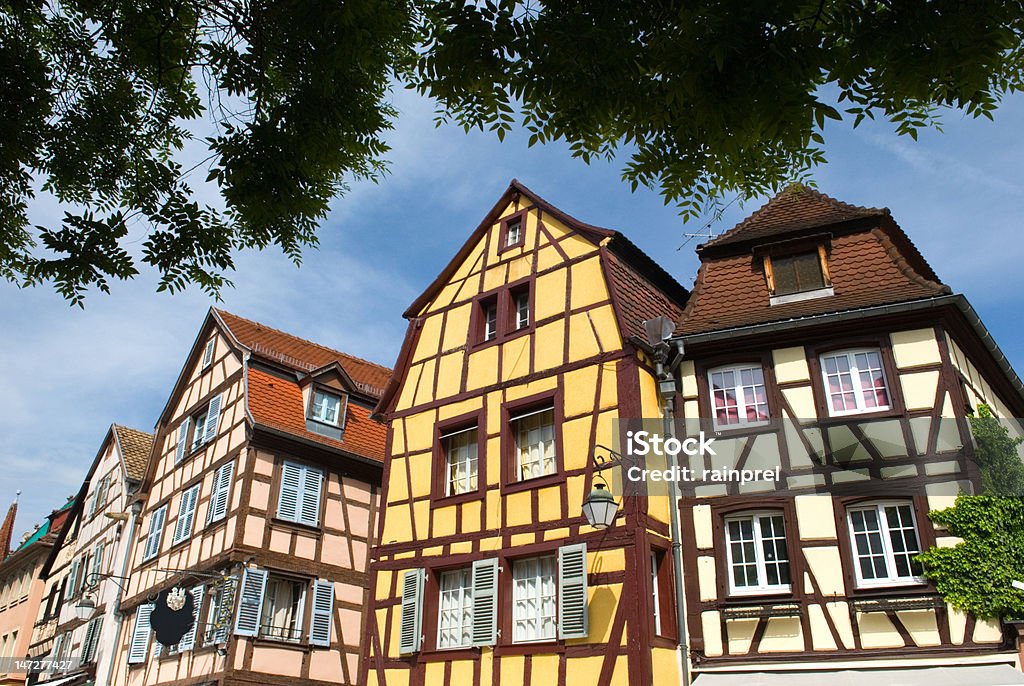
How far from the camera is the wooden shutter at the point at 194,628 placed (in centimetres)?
1862

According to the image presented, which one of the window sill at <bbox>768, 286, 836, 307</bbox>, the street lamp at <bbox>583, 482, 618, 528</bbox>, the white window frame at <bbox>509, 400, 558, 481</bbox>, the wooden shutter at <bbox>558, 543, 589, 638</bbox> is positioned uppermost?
the window sill at <bbox>768, 286, 836, 307</bbox>

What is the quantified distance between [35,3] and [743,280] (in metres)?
12.1

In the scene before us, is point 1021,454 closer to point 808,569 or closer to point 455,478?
point 808,569

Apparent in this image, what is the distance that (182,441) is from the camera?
77.3 feet

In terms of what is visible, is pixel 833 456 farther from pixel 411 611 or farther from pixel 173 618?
pixel 173 618

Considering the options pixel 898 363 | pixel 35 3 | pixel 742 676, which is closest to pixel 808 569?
pixel 742 676

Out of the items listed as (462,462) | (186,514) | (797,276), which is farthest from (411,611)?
(186,514)

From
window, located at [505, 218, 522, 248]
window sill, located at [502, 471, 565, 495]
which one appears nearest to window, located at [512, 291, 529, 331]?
window, located at [505, 218, 522, 248]

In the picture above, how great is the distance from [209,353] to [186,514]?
4.57m

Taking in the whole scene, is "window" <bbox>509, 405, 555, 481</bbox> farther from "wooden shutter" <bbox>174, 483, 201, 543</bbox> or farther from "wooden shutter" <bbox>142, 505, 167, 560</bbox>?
"wooden shutter" <bbox>142, 505, 167, 560</bbox>

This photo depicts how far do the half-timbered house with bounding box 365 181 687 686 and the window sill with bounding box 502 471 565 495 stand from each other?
0.04m

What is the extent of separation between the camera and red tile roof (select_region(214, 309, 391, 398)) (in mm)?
22703

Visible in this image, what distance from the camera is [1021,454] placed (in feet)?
43.5

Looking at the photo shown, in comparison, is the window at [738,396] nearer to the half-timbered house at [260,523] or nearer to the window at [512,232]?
the window at [512,232]
